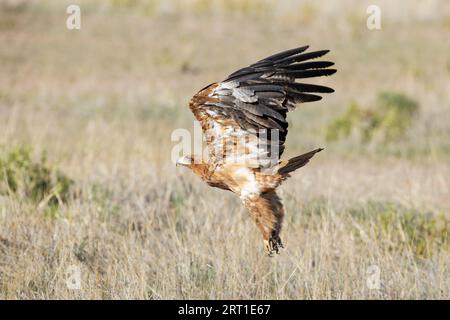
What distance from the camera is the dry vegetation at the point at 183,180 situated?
5.84 meters

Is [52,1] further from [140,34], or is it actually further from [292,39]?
[292,39]

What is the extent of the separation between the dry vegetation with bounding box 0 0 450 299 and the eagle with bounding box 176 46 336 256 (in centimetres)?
60

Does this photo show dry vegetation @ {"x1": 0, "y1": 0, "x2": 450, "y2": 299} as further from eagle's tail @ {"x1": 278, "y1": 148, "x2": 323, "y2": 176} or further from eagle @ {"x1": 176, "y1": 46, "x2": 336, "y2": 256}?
eagle's tail @ {"x1": 278, "y1": 148, "x2": 323, "y2": 176}

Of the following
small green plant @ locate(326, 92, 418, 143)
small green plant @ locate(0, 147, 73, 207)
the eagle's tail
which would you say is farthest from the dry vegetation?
the eagle's tail

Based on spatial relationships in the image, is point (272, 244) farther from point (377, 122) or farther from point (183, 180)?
point (377, 122)

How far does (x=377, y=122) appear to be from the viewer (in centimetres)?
1341

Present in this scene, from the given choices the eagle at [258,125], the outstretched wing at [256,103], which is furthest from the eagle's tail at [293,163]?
the outstretched wing at [256,103]

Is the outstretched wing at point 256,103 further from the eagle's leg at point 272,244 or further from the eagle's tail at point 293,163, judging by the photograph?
the eagle's leg at point 272,244

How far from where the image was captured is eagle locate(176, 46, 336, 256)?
5203mm

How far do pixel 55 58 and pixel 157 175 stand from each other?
10.4 m

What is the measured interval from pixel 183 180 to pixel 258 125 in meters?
2.93

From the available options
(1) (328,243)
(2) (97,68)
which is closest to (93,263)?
A: (1) (328,243)

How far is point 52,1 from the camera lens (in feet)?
72.5

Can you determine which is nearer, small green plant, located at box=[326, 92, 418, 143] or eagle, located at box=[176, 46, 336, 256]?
eagle, located at box=[176, 46, 336, 256]
